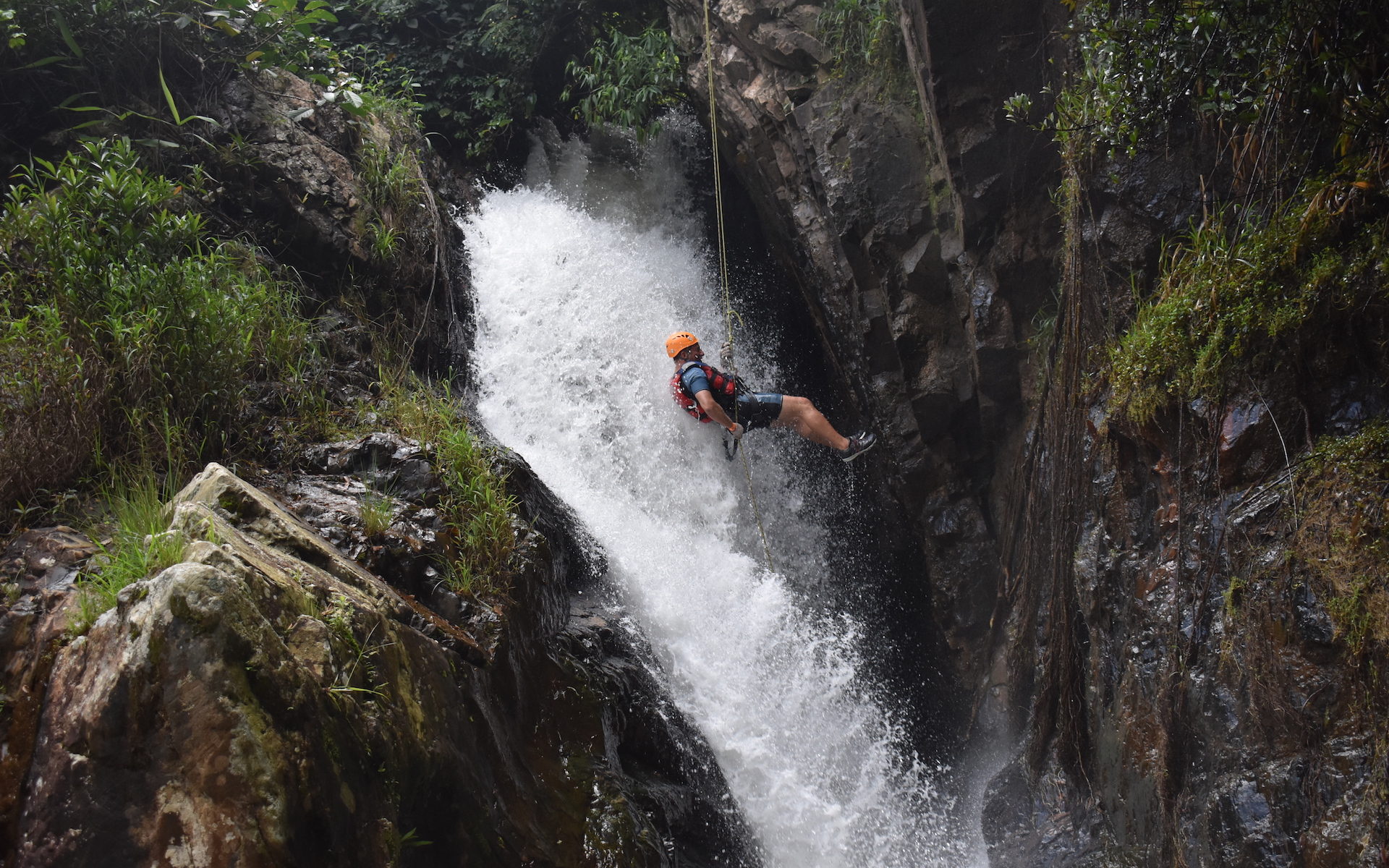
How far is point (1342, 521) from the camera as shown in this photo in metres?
2.63

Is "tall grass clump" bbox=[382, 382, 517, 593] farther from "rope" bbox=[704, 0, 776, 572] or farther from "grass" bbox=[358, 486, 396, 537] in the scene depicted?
"rope" bbox=[704, 0, 776, 572]

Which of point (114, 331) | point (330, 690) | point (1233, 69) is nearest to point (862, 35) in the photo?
point (1233, 69)

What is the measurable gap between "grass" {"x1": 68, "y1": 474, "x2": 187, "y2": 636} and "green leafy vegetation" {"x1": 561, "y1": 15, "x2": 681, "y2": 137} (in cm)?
→ 645

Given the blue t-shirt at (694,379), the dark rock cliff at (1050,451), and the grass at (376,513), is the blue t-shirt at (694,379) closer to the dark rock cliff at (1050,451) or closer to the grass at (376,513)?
the dark rock cliff at (1050,451)

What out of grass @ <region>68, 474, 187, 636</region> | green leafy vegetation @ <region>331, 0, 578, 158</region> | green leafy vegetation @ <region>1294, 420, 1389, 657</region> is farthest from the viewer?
green leafy vegetation @ <region>331, 0, 578, 158</region>

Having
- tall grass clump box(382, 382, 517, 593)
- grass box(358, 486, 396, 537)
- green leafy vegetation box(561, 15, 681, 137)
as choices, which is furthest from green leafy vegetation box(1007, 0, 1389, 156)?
green leafy vegetation box(561, 15, 681, 137)


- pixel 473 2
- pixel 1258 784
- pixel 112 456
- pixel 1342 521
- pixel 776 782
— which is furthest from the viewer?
pixel 473 2

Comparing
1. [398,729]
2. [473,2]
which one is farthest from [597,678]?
[473,2]

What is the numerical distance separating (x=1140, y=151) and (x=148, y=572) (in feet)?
15.6

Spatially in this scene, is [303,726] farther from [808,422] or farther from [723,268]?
[723,268]

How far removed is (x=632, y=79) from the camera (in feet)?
26.9

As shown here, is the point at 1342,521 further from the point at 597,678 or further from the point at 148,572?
the point at 148,572

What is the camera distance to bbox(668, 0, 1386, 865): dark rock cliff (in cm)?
286

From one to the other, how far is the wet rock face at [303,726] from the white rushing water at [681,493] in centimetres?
131
